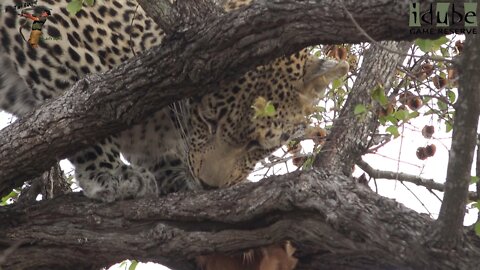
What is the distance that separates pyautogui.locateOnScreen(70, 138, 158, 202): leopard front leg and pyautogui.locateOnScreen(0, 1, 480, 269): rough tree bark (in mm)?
202

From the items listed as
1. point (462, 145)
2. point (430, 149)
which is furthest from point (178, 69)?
point (430, 149)

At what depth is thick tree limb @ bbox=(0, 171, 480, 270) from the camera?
3.82 m

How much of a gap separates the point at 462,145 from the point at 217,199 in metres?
1.62

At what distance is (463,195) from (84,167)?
3.06m

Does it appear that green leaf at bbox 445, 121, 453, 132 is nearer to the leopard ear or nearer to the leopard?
the leopard

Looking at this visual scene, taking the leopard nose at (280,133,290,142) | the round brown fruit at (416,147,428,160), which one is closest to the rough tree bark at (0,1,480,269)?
the round brown fruit at (416,147,428,160)

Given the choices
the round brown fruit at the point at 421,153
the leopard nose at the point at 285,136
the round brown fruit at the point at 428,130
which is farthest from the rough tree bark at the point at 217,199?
the leopard nose at the point at 285,136

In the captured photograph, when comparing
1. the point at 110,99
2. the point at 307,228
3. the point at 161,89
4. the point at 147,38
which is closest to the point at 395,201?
the point at 307,228

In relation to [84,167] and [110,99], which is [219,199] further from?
[84,167]

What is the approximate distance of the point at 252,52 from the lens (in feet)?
13.4

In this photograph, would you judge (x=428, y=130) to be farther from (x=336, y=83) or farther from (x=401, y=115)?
(x=336, y=83)

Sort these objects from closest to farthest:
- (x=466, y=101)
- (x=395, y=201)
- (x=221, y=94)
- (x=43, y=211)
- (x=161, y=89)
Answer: (x=466, y=101) → (x=395, y=201) → (x=161, y=89) → (x=43, y=211) → (x=221, y=94)

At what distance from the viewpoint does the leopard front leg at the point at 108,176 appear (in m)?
5.33

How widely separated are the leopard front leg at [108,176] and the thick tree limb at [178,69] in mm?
513
